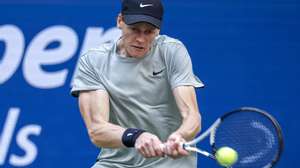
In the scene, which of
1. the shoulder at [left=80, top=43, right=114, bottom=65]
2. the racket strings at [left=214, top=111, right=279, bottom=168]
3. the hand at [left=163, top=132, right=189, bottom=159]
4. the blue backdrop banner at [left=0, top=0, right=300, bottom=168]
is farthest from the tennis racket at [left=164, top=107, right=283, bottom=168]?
the blue backdrop banner at [left=0, top=0, right=300, bottom=168]

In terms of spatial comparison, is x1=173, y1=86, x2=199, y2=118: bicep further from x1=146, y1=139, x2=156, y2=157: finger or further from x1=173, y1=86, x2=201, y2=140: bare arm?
x1=146, y1=139, x2=156, y2=157: finger

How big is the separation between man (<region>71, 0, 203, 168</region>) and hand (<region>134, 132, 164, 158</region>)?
10.3 inches

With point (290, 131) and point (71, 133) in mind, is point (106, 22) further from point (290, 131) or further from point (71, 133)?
point (290, 131)

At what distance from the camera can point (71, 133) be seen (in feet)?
22.9

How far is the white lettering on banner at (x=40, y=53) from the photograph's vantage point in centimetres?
694

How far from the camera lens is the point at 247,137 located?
4816mm

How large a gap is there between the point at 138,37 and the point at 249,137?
26.5 inches

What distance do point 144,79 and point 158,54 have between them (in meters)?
0.14

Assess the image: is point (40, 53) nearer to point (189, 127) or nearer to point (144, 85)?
point (144, 85)

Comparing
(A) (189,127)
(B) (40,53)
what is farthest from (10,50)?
(A) (189,127)

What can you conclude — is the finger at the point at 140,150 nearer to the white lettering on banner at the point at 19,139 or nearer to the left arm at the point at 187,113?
the left arm at the point at 187,113

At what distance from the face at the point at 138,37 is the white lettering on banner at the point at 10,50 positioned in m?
2.16

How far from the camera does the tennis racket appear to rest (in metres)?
4.69

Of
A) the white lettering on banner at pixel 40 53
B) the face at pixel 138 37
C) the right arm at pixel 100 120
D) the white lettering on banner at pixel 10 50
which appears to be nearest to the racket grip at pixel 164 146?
the right arm at pixel 100 120
